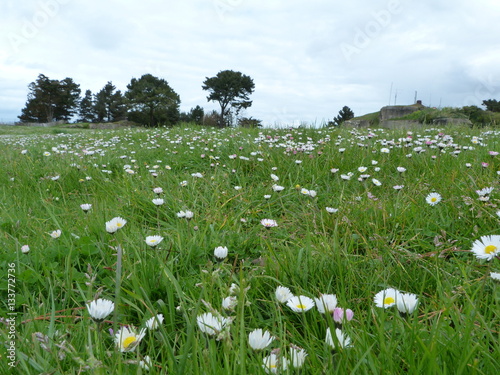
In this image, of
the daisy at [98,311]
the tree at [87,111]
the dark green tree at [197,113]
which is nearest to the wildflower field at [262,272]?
the daisy at [98,311]

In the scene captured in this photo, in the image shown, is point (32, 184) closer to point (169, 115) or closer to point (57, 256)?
point (57, 256)

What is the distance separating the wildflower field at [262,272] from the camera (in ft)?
3.22

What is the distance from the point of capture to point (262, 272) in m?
1.73

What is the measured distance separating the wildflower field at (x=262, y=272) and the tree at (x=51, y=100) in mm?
67863

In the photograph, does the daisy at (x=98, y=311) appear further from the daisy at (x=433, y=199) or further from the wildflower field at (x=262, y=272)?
the daisy at (x=433, y=199)

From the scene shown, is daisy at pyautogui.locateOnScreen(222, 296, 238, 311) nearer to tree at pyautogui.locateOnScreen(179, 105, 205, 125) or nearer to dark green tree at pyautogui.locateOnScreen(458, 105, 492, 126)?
dark green tree at pyautogui.locateOnScreen(458, 105, 492, 126)

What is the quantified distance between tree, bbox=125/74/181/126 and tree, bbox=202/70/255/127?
668 centimetres

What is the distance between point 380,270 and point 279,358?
3.41 ft

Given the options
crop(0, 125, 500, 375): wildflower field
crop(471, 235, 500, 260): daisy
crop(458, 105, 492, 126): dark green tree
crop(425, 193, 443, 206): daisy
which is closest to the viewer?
crop(0, 125, 500, 375): wildflower field

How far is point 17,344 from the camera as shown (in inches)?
44.6

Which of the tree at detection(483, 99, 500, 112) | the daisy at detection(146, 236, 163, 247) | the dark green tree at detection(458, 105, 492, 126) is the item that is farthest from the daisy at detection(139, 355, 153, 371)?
the tree at detection(483, 99, 500, 112)

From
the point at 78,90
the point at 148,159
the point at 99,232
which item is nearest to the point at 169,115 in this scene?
the point at 78,90

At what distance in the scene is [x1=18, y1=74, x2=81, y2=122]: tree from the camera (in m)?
60.6

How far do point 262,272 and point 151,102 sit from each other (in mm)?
52741
